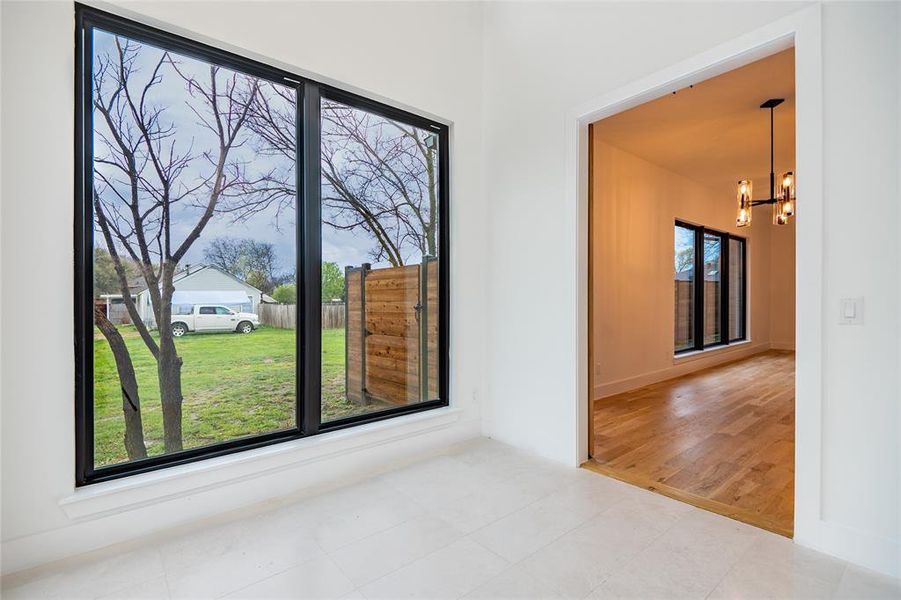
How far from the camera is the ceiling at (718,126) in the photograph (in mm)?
3344

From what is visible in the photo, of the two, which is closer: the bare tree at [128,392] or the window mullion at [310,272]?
the bare tree at [128,392]

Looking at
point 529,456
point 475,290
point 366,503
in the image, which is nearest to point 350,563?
point 366,503

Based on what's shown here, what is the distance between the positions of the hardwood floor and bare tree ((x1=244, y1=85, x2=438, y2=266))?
208 centimetres

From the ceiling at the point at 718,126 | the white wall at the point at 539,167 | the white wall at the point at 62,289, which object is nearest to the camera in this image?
the white wall at the point at 62,289

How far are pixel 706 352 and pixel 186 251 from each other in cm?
680

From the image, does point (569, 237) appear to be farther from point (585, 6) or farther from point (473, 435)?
point (473, 435)

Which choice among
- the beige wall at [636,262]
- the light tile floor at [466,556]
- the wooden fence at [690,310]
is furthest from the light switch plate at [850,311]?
the wooden fence at [690,310]

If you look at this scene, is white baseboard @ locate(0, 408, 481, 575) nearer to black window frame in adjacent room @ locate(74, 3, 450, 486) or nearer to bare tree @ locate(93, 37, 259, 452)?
black window frame in adjacent room @ locate(74, 3, 450, 486)

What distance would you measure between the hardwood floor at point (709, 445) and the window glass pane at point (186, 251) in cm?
231

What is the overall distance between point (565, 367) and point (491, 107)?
212 cm

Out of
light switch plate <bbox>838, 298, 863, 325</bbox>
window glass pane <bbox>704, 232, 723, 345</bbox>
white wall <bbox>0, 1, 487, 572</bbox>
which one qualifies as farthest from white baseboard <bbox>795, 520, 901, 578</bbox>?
window glass pane <bbox>704, 232, 723, 345</bbox>

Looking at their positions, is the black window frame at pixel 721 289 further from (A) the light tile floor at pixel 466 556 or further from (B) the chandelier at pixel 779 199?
(A) the light tile floor at pixel 466 556

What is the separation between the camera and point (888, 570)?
1.68m

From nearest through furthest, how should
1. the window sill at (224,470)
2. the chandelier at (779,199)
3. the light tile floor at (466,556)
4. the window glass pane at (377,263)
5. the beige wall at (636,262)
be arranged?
the light tile floor at (466,556)
the window sill at (224,470)
the window glass pane at (377,263)
the chandelier at (779,199)
the beige wall at (636,262)
